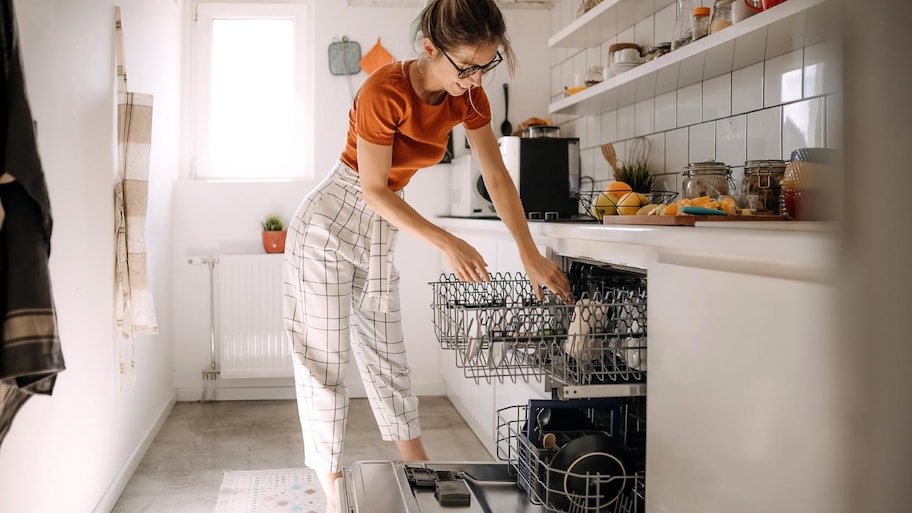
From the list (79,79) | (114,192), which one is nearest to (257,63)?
(114,192)

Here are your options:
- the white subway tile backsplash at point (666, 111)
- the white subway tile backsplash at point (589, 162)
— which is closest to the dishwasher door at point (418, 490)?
the white subway tile backsplash at point (666, 111)

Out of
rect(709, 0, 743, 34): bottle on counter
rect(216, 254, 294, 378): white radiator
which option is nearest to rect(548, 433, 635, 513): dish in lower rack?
rect(709, 0, 743, 34): bottle on counter

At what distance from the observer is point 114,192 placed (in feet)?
7.82

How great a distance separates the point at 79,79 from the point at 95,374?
0.81 metres

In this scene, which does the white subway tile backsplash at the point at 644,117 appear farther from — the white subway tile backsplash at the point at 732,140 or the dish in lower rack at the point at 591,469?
the dish in lower rack at the point at 591,469

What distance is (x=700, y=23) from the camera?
2066 millimetres

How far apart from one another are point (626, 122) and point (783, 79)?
3.26 ft

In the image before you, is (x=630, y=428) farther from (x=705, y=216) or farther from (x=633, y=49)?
(x=633, y=49)

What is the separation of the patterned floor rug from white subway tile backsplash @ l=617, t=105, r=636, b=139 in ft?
5.54

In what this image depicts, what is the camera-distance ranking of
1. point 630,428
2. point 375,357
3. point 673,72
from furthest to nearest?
point 673,72
point 375,357
point 630,428

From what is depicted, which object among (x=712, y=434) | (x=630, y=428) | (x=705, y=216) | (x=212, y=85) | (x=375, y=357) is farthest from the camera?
(x=212, y=85)

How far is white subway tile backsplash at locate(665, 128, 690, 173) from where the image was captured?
2494mm

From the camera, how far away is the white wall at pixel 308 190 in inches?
148

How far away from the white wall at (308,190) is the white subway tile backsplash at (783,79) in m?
1.89
